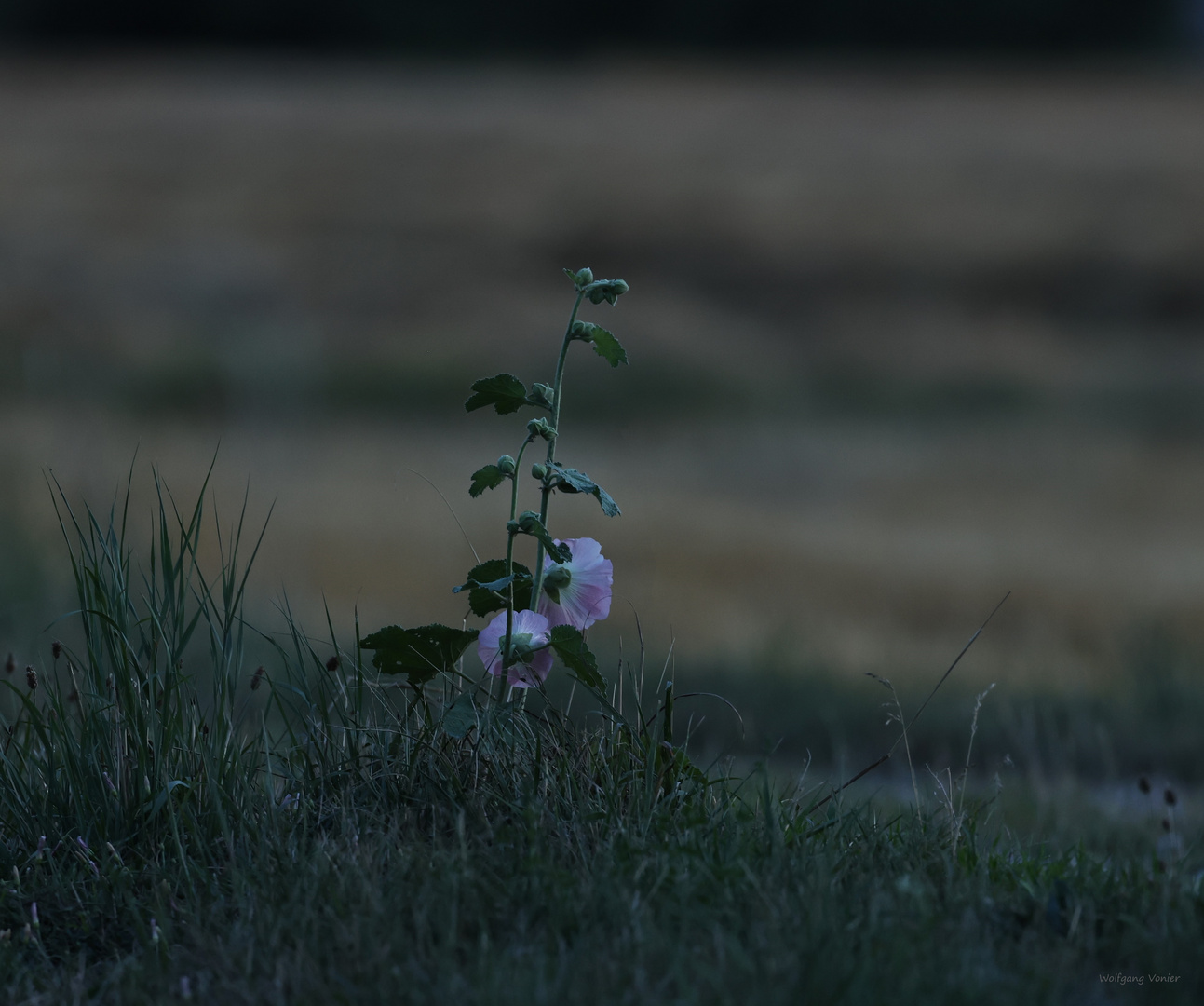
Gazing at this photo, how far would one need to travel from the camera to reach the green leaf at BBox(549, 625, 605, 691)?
2021mm

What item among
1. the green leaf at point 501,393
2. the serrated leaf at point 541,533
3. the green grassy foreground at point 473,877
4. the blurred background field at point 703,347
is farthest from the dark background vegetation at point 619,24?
the green grassy foreground at point 473,877

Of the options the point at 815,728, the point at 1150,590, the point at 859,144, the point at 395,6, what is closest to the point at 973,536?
the point at 1150,590

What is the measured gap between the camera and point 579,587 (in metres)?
2.14

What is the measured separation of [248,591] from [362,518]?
2.29m

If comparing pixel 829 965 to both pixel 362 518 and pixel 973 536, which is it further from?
pixel 973 536

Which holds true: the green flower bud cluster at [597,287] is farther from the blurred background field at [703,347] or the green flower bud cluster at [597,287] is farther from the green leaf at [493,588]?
the blurred background field at [703,347]

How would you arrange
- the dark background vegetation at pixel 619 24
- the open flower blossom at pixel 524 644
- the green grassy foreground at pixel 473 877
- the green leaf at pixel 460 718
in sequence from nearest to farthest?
the green grassy foreground at pixel 473 877 < the green leaf at pixel 460 718 < the open flower blossom at pixel 524 644 < the dark background vegetation at pixel 619 24

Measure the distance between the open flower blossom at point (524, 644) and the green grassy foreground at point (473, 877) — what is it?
2.4 inches

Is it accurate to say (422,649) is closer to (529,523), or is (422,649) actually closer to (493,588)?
(493,588)

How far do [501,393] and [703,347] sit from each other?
626 inches

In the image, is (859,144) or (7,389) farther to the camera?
(859,144)

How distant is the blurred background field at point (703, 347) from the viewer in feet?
25.7

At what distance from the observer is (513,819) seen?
1950 millimetres

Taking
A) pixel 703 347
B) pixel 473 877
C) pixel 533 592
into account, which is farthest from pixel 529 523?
pixel 703 347
